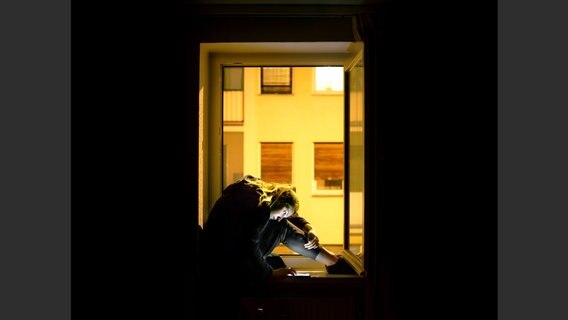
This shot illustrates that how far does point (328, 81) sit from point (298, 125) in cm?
94

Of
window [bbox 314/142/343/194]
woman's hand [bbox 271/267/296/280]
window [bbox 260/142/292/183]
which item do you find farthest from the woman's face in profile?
window [bbox 260/142/292/183]

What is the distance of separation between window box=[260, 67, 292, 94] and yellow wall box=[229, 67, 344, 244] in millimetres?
90

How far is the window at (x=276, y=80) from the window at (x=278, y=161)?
2.42 feet

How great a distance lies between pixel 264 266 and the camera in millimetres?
4047

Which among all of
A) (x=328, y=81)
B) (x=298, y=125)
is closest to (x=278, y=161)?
(x=298, y=125)

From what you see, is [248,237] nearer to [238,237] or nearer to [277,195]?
[238,237]

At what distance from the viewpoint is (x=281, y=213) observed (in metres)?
4.52

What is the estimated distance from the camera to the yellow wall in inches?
270
